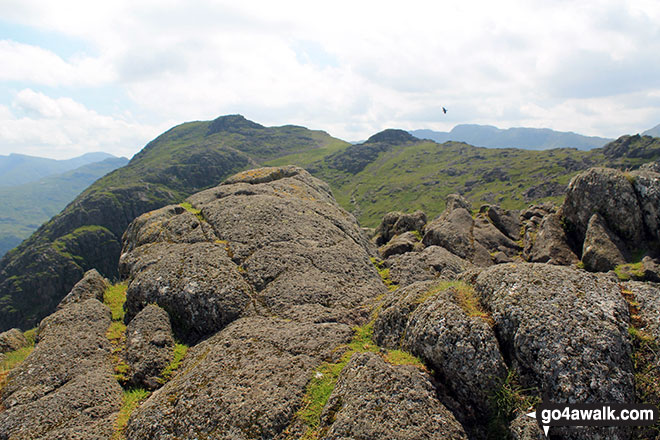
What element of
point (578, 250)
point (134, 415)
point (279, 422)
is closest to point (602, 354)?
point (279, 422)

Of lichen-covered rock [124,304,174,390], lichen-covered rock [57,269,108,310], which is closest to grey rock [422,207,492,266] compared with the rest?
lichen-covered rock [124,304,174,390]

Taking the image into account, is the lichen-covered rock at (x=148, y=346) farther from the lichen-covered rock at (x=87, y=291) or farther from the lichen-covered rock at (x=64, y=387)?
the lichen-covered rock at (x=87, y=291)

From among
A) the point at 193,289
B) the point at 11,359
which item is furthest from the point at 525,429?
the point at 11,359

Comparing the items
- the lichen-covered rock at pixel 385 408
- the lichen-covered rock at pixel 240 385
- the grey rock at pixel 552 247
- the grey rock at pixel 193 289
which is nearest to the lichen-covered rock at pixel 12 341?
the grey rock at pixel 193 289

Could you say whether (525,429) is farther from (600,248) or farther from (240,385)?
(600,248)

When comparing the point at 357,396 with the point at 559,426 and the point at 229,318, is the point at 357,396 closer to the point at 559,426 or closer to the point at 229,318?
the point at 559,426

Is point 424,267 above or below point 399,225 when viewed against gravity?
below

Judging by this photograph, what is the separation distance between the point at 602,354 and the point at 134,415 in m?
13.2

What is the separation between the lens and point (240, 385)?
10.4m

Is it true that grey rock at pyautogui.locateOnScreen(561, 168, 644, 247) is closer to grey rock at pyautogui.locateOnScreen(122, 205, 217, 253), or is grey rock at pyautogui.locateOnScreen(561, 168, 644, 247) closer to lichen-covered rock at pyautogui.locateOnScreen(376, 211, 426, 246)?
lichen-covered rock at pyautogui.locateOnScreen(376, 211, 426, 246)

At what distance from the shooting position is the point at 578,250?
872 inches

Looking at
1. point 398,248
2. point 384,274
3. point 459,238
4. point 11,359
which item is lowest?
point 11,359

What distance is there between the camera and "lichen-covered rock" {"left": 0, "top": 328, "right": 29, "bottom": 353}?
15711 mm

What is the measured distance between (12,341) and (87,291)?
3720 mm
